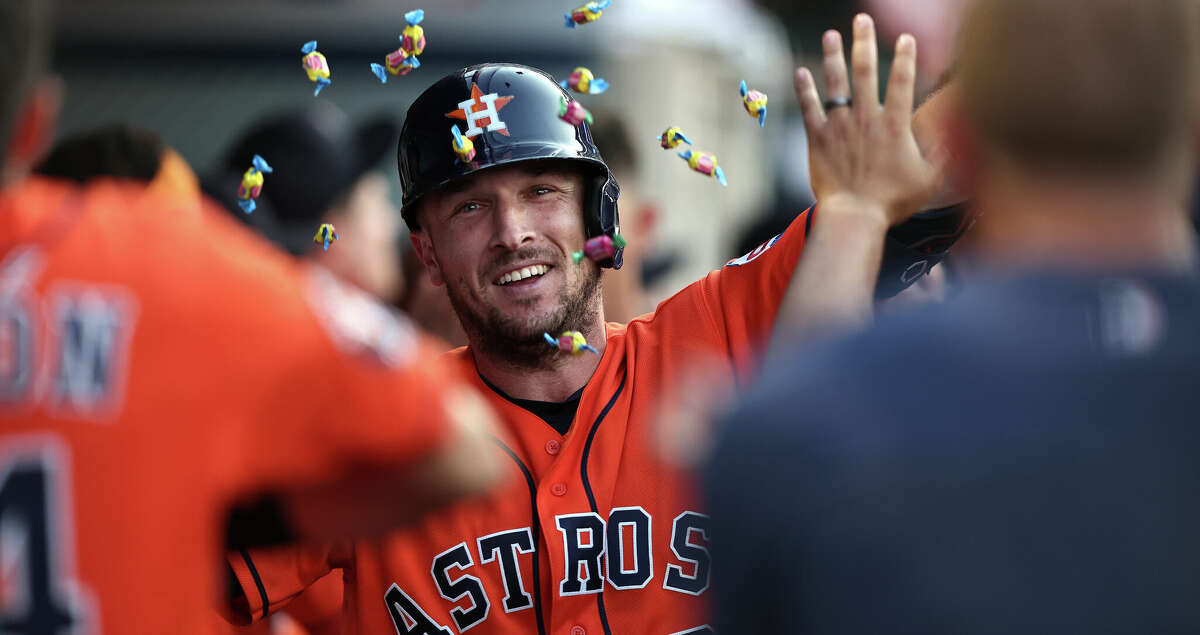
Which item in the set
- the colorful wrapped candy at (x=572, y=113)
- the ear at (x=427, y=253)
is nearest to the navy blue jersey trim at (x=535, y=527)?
the ear at (x=427, y=253)

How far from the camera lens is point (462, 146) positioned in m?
3.35

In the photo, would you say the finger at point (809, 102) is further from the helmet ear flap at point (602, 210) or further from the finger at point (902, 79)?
the helmet ear flap at point (602, 210)

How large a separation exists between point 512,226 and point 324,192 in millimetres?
1730

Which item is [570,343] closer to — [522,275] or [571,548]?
[522,275]

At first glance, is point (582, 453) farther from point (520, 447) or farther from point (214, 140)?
point (214, 140)

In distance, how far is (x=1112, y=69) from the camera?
4.90 ft

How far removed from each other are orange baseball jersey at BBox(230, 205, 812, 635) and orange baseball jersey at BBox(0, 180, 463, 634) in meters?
1.34

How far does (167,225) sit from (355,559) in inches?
Answer: 64.1

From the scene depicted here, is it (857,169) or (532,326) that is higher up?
(857,169)

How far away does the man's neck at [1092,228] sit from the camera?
151 cm

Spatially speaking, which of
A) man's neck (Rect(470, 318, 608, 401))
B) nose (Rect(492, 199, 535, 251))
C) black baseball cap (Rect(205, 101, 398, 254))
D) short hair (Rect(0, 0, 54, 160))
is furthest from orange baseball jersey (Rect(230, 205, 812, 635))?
black baseball cap (Rect(205, 101, 398, 254))

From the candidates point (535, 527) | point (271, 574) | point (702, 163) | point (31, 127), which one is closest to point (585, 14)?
point (702, 163)

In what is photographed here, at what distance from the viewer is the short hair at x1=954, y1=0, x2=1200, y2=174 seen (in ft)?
4.90

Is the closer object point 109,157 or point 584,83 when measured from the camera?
A: point 584,83
